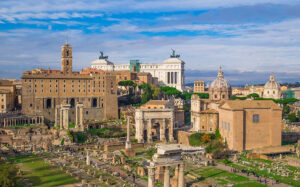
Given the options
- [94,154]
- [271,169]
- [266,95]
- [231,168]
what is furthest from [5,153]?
[266,95]

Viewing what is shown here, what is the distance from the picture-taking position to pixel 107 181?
38.9 metres

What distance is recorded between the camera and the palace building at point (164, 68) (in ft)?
400

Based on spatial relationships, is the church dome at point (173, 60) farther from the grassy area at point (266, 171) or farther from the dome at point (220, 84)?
the grassy area at point (266, 171)

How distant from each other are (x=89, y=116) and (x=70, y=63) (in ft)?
47.7

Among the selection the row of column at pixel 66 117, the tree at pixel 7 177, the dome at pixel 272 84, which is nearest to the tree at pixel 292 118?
the dome at pixel 272 84

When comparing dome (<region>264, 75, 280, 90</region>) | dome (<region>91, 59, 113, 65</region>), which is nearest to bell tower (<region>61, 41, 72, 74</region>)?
dome (<region>91, 59, 113, 65</region>)

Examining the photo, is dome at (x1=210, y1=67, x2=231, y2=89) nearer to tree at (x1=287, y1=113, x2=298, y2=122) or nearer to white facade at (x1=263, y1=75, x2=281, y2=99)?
tree at (x1=287, y1=113, x2=298, y2=122)

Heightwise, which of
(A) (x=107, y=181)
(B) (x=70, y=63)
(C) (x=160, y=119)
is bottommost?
(A) (x=107, y=181)

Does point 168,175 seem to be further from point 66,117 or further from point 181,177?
point 66,117

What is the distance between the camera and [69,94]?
7925 centimetres

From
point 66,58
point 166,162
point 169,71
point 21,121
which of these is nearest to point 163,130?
point 21,121

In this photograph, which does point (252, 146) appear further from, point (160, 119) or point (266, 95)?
point (266, 95)

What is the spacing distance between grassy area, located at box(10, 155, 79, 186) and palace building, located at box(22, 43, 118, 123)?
26.1 meters

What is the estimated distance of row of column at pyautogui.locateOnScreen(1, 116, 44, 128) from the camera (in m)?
67.8
